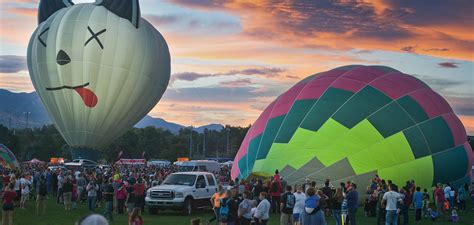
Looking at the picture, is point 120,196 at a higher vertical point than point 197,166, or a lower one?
lower

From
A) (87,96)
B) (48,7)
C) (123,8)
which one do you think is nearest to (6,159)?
(87,96)

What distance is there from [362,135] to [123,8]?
933 inches

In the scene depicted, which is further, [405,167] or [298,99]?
[298,99]

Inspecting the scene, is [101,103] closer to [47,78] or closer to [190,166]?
[47,78]

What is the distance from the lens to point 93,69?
37188 millimetres

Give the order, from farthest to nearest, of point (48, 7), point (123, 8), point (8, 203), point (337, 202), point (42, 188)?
point (48, 7) < point (123, 8) < point (42, 188) < point (337, 202) < point (8, 203)

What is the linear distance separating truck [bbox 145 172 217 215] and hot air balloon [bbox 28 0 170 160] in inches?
748

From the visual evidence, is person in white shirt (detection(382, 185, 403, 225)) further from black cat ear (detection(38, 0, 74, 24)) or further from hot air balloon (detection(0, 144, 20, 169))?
black cat ear (detection(38, 0, 74, 24))

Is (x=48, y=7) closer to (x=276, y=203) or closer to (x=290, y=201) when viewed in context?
(x=276, y=203)

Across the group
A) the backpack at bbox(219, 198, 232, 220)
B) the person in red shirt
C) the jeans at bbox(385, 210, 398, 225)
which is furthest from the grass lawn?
the backpack at bbox(219, 198, 232, 220)

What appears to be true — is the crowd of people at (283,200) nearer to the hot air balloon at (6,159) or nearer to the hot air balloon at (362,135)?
the hot air balloon at (362,135)

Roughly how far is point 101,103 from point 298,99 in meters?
18.5

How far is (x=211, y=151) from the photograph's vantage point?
5969 inches

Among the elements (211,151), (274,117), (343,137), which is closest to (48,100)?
(274,117)
